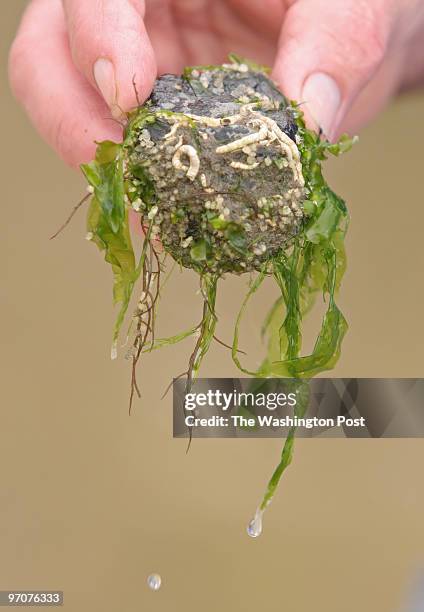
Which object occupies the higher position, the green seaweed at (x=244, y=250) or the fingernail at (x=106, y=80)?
the fingernail at (x=106, y=80)

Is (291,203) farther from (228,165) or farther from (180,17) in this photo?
(180,17)

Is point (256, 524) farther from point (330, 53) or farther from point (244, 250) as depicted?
point (330, 53)

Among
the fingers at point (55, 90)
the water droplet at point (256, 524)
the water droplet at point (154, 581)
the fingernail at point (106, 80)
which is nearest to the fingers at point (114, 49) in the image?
the fingernail at point (106, 80)

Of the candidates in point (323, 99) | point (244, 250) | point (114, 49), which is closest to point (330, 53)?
point (323, 99)

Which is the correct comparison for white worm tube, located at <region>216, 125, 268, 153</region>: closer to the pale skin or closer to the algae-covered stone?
the algae-covered stone

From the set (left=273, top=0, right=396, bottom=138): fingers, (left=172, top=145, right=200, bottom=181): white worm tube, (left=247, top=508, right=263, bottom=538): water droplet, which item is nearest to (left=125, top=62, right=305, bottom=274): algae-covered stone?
(left=172, top=145, right=200, bottom=181): white worm tube

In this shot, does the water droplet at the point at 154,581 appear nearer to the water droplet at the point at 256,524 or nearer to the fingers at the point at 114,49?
the water droplet at the point at 256,524
